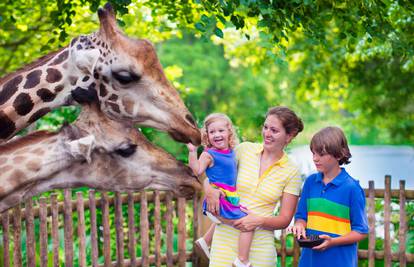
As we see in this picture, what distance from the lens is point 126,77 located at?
295 centimetres

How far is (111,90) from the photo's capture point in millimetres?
3041

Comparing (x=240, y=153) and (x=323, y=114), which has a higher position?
A: (x=323, y=114)

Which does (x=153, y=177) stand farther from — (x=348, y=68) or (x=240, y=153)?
(x=348, y=68)

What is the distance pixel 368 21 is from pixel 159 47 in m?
22.2

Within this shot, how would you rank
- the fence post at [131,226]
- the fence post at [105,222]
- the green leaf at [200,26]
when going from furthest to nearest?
the fence post at [131,226] → the fence post at [105,222] → the green leaf at [200,26]

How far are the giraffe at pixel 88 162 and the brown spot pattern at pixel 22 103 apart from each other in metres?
0.33

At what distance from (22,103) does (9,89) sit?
11 cm

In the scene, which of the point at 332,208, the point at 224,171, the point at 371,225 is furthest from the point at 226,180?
the point at 371,225

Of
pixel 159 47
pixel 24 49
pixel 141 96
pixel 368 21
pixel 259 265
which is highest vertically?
pixel 159 47

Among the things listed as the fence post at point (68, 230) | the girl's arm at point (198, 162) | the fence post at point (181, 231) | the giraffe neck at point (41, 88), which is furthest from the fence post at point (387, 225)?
the giraffe neck at point (41, 88)

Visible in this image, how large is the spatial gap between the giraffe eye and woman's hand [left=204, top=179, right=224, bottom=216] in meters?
0.85

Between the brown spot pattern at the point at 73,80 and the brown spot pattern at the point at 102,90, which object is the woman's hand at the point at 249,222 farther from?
the brown spot pattern at the point at 73,80

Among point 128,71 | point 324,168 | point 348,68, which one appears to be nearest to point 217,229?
point 324,168

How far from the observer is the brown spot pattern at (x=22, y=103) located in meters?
3.07
